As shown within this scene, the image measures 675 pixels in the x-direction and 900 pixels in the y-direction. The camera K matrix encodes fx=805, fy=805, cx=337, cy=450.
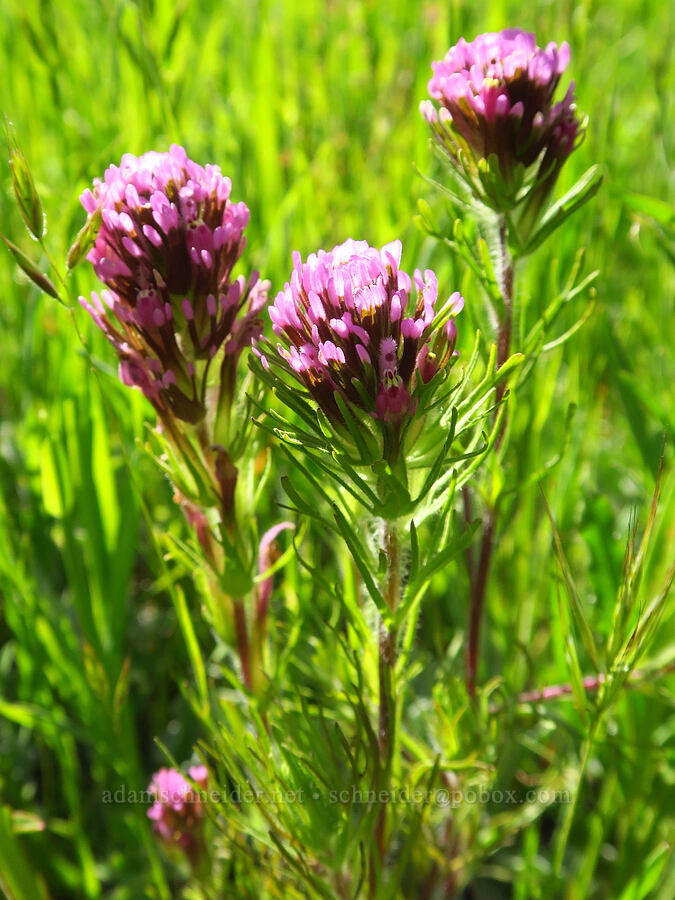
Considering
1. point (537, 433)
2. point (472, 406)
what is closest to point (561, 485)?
point (537, 433)

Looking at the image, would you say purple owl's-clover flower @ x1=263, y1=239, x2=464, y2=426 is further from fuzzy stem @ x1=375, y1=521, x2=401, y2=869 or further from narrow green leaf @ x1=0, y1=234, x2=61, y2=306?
narrow green leaf @ x1=0, y1=234, x2=61, y2=306

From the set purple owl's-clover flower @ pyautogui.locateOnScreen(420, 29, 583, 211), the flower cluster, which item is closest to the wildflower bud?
purple owl's-clover flower @ pyautogui.locateOnScreen(420, 29, 583, 211)

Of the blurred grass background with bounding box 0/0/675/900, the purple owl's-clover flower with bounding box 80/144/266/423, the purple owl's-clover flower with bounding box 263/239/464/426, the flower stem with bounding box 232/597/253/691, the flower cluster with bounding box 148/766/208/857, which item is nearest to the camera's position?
the purple owl's-clover flower with bounding box 263/239/464/426

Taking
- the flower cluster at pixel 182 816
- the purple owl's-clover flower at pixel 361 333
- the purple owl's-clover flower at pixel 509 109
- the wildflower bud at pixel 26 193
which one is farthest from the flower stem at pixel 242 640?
the purple owl's-clover flower at pixel 509 109

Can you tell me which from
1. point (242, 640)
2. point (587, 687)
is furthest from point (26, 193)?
point (587, 687)

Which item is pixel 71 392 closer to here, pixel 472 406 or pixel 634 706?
pixel 472 406

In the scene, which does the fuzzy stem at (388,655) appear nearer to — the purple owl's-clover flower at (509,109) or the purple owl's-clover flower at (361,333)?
the purple owl's-clover flower at (361,333)
